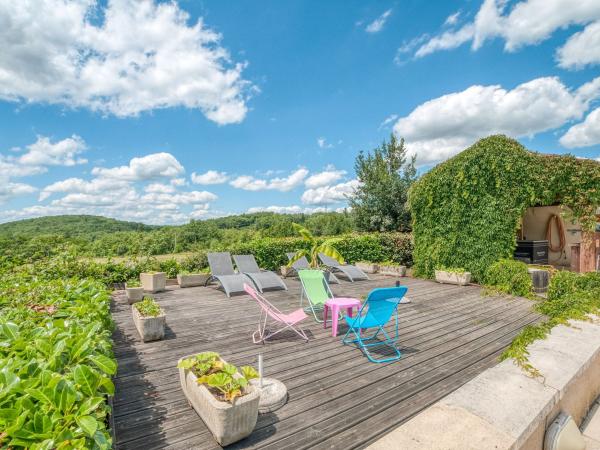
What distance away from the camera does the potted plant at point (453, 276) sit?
9781 millimetres

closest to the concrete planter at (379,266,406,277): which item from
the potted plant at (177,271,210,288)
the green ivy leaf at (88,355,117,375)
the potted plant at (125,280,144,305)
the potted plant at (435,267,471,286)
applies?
the potted plant at (435,267,471,286)

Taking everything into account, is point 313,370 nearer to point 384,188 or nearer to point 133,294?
point 133,294

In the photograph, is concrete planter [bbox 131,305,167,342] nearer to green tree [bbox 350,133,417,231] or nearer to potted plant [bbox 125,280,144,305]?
potted plant [bbox 125,280,144,305]

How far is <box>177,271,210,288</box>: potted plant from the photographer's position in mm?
9852

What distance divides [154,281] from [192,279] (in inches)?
49.5

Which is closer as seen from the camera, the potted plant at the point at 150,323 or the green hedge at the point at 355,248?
the potted plant at the point at 150,323

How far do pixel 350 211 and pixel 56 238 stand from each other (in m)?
16.7

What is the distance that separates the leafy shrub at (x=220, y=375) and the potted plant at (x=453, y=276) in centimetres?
896

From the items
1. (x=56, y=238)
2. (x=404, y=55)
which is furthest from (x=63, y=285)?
(x=404, y=55)

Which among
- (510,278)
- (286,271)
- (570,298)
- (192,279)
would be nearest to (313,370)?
(570,298)

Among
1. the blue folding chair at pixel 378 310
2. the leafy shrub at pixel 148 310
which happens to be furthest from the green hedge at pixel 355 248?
the blue folding chair at pixel 378 310

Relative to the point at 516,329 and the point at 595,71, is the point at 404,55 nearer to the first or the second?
the point at 595,71

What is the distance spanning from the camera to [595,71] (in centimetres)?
1051

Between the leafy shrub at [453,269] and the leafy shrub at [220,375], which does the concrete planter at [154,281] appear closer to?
the leafy shrub at [220,375]
